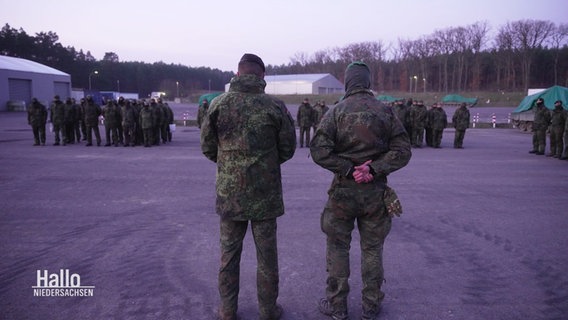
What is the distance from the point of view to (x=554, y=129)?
13.5 m

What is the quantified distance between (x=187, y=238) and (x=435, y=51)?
99.5 metres

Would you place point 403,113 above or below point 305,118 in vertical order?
above

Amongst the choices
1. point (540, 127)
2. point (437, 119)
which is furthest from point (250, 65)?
point (540, 127)

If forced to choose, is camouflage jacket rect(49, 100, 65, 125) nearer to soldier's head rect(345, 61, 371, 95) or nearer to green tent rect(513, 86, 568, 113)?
soldier's head rect(345, 61, 371, 95)

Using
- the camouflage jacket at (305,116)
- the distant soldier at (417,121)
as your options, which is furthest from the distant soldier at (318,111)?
the distant soldier at (417,121)

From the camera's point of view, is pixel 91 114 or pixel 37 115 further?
pixel 91 114

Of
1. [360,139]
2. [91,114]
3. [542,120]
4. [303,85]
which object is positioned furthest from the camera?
[303,85]

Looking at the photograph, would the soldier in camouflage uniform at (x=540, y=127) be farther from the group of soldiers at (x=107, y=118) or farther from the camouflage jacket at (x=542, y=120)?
the group of soldiers at (x=107, y=118)

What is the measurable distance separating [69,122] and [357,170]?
51.6ft

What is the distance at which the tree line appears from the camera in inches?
3093

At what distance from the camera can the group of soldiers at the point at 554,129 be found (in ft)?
43.4

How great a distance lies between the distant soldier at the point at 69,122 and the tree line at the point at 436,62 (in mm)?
64257

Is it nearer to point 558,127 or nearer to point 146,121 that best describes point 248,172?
point 146,121

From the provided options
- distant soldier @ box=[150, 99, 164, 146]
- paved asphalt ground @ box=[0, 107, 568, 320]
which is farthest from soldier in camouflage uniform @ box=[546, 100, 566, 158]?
distant soldier @ box=[150, 99, 164, 146]
